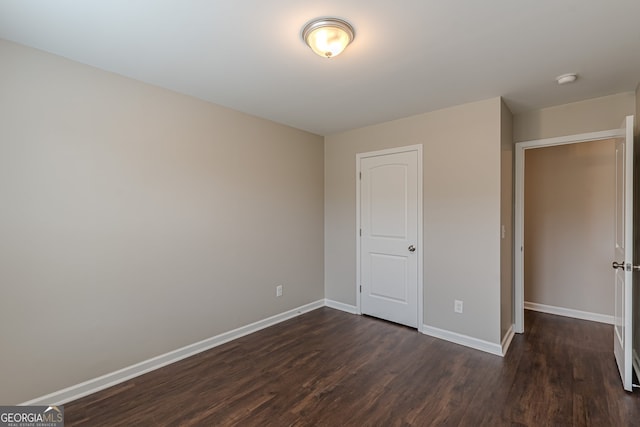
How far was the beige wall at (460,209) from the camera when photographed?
2.82 metres

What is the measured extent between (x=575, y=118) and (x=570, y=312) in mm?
2382

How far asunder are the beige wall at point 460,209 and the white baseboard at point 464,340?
0.04 meters

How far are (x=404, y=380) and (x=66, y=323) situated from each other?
2530 millimetres

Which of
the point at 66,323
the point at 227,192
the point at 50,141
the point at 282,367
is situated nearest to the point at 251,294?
the point at 282,367

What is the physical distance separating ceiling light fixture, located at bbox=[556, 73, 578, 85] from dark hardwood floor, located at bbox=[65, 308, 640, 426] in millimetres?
2349

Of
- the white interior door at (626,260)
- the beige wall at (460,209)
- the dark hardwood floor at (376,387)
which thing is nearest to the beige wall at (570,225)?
the dark hardwood floor at (376,387)

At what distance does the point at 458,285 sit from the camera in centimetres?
305

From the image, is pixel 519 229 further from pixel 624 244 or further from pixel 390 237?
pixel 390 237

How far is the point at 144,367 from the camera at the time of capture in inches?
96.9

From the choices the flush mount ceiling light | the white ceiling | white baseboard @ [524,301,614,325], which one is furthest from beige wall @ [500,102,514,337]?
the flush mount ceiling light

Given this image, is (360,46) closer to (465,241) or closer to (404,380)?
(465,241)

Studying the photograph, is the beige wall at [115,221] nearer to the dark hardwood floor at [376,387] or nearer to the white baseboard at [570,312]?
the dark hardwood floor at [376,387]

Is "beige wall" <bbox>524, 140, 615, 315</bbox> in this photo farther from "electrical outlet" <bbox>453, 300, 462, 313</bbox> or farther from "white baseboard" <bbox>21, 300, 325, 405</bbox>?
"white baseboard" <bbox>21, 300, 325, 405</bbox>

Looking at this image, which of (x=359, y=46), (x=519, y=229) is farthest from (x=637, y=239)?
(x=359, y=46)
